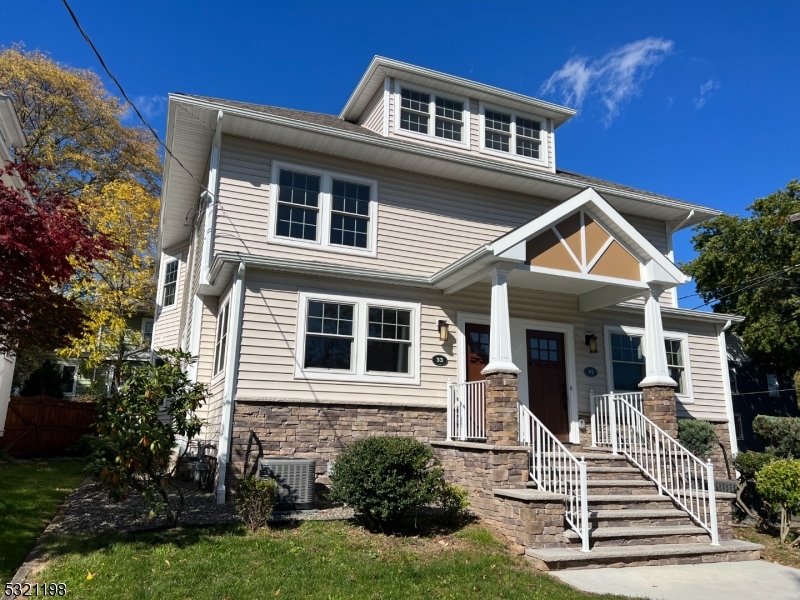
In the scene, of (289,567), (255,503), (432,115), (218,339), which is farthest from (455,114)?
(289,567)

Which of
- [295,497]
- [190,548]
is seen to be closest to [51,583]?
[190,548]

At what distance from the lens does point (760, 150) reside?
672 inches

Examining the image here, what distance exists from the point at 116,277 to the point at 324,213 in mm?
12322

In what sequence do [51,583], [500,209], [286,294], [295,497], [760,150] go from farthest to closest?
[760,150], [500,209], [286,294], [295,497], [51,583]

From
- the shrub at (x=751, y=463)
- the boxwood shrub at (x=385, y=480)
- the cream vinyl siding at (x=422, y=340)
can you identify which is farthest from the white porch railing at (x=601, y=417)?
the boxwood shrub at (x=385, y=480)

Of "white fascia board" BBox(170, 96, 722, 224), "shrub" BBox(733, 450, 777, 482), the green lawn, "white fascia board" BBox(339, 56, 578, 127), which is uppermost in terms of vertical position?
"white fascia board" BBox(339, 56, 578, 127)

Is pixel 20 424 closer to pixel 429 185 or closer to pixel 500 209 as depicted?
→ pixel 429 185

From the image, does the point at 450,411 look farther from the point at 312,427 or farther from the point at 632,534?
the point at 632,534

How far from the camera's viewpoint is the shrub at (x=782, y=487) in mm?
7535

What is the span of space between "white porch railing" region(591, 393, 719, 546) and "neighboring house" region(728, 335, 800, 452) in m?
14.7

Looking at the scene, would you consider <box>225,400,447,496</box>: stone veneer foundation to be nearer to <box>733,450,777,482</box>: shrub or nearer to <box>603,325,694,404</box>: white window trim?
<box>603,325,694,404</box>: white window trim

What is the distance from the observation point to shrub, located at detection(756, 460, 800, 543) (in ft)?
24.7

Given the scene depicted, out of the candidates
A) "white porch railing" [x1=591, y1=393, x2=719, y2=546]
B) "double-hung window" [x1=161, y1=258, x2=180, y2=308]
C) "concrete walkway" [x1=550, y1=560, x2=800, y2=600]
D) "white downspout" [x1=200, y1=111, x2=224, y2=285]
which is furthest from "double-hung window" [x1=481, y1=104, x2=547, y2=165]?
"double-hung window" [x1=161, y1=258, x2=180, y2=308]

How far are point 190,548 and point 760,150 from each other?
60.7 feet
